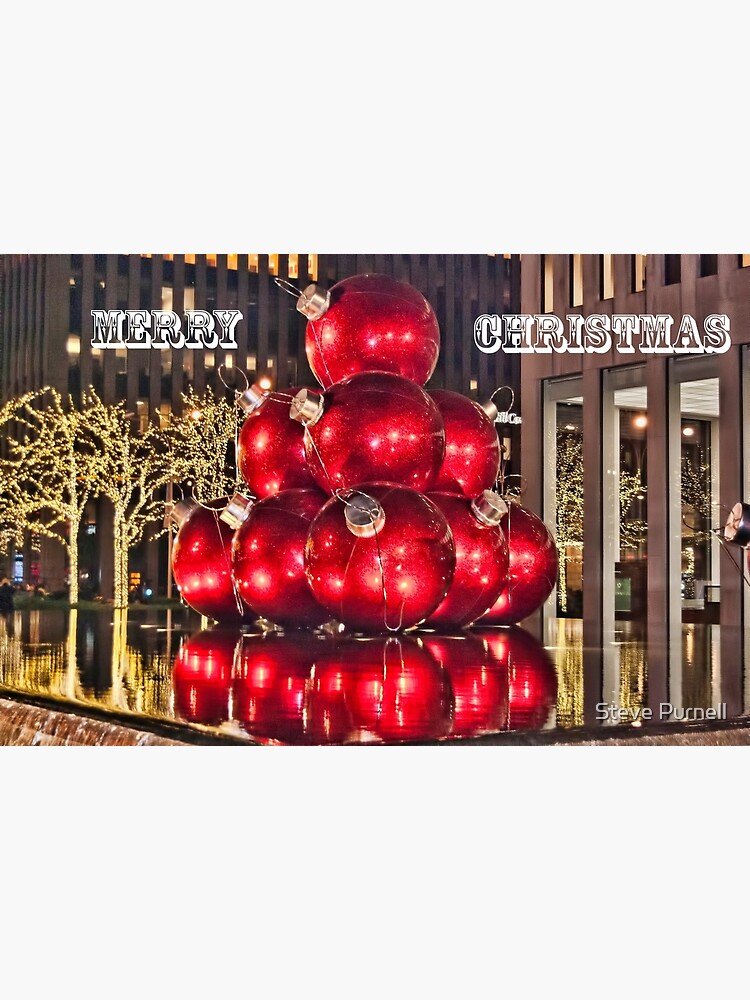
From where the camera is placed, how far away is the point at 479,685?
4953 mm

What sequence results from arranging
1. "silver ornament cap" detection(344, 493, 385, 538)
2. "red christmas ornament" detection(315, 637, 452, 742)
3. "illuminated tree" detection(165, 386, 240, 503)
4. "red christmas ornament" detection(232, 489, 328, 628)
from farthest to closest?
"illuminated tree" detection(165, 386, 240, 503), "red christmas ornament" detection(232, 489, 328, 628), "silver ornament cap" detection(344, 493, 385, 538), "red christmas ornament" detection(315, 637, 452, 742)

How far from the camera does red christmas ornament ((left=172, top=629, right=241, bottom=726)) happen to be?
178 inches

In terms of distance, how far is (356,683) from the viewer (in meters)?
4.86

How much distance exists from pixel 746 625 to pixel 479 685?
3.50m

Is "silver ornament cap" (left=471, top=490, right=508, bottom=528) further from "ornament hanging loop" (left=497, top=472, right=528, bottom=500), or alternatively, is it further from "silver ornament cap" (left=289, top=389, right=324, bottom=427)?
"silver ornament cap" (left=289, top=389, right=324, bottom=427)

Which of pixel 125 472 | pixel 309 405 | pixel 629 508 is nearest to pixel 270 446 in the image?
pixel 309 405

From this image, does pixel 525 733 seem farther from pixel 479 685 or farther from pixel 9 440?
pixel 9 440

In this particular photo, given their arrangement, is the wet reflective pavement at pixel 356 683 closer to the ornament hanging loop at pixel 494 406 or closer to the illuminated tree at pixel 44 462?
the illuminated tree at pixel 44 462

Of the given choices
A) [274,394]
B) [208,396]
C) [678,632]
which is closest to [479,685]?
[274,394]

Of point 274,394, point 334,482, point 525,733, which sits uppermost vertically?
point 274,394

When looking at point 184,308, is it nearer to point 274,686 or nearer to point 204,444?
point 204,444

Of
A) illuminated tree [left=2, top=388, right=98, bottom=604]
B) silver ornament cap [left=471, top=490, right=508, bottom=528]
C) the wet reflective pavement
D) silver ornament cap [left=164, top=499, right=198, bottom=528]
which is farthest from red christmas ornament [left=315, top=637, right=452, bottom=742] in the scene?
illuminated tree [left=2, top=388, right=98, bottom=604]

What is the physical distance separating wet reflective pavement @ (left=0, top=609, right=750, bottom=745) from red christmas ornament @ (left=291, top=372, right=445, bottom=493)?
865 mm

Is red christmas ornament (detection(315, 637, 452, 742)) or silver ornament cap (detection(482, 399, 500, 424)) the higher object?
silver ornament cap (detection(482, 399, 500, 424))
